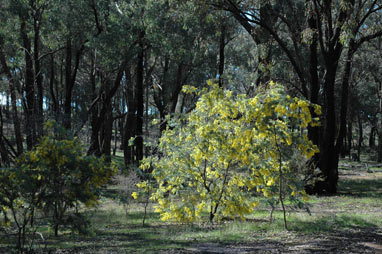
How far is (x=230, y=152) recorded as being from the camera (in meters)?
7.80

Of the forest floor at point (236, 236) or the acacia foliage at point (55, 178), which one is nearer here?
the acacia foliage at point (55, 178)

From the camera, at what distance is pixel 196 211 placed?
835 cm

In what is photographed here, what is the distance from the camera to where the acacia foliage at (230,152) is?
7035 millimetres

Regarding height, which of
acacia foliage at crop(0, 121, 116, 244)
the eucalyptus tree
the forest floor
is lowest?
the forest floor

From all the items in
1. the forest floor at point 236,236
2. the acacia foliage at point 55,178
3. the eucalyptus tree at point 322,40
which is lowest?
the forest floor at point 236,236

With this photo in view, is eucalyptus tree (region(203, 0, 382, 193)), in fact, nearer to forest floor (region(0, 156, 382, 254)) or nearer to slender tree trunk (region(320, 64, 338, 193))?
slender tree trunk (region(320, 64, 338, 193))

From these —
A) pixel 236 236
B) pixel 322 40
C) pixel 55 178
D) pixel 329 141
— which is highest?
pixel 322 40

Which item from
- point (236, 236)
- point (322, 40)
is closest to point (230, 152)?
point (236, 236)

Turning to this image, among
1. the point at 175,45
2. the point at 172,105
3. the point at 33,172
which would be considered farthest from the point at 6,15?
the point at 33,172

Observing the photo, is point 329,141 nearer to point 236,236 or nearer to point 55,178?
point 236,236

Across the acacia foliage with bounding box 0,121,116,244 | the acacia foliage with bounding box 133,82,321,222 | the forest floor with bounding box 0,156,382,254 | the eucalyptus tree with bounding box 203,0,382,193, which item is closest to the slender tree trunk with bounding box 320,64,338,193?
the eucalyptus tree with bounding box 203,0,382,193

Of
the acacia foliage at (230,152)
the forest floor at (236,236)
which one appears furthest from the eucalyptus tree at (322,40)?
the acacia foliage at (230,152)

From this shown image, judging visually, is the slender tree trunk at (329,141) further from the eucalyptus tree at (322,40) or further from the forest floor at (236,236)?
the forest floor at (236,236)

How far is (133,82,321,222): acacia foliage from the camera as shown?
704cm
